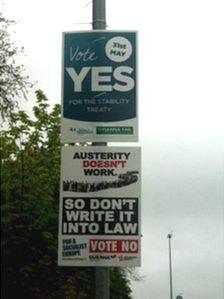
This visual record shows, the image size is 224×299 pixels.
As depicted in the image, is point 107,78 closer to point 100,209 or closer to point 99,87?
point 99,87

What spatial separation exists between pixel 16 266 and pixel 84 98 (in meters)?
2.89

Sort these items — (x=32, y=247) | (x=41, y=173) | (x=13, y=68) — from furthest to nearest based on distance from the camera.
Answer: (x=13, y=68) → (x=41, y=173) → (x=32, y=247)

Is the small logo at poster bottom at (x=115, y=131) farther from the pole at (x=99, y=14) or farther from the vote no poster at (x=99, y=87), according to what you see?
the pole at (x=99, y=14)

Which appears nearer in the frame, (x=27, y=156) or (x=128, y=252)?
(x=128, y=252)

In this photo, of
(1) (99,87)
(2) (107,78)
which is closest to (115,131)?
(1) (99,87)

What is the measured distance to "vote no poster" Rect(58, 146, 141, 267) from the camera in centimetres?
1480

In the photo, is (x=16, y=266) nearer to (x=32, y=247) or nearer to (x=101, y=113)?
(x=32, y=247)

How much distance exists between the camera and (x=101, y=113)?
15.5 m

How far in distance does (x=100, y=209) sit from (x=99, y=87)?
201 centimetres

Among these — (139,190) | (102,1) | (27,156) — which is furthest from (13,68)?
(139,190)

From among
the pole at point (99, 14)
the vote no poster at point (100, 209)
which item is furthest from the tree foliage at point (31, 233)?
the pole at point (99, 14)

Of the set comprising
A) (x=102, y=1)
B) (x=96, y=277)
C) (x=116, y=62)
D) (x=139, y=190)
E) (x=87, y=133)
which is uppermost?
(x=102, y=1)

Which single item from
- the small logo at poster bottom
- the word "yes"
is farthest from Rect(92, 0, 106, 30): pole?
the small logo at poster bottom

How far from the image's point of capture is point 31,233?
15844 millimetres
